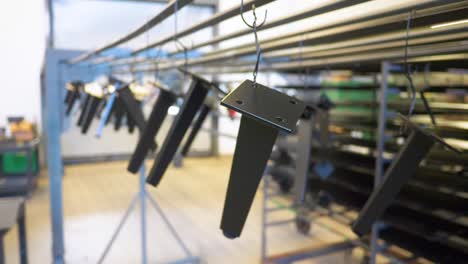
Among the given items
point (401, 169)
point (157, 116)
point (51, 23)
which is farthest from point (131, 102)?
point (51, 23)

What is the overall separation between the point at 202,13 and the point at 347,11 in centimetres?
628

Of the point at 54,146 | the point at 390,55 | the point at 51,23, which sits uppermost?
the point at 51,23

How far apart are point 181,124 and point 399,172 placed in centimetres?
54

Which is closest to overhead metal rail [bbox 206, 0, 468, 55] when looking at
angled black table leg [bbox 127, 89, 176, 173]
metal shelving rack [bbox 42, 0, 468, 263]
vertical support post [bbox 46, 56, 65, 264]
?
metal shelving rack [bbox 42, 0, 468, 263]

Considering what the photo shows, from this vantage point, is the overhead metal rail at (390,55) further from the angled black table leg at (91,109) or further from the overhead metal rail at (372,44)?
the angled black table leg at (91,109)

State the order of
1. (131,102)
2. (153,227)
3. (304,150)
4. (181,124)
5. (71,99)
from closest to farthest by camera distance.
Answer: (181,124) → (131,102) → (304,150) → (71,99) → (153,227)

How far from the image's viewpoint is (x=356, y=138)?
2.73m

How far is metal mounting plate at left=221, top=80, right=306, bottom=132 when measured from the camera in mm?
533

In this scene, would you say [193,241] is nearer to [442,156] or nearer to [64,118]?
[64,118]

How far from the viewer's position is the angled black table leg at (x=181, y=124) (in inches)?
36.3

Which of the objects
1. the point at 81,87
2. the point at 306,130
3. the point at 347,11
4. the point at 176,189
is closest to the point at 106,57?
the point at 81,87

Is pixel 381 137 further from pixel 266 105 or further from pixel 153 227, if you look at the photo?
pixel 153 227

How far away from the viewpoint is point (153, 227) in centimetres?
365

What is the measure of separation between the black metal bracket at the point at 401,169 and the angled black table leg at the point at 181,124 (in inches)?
19.0
